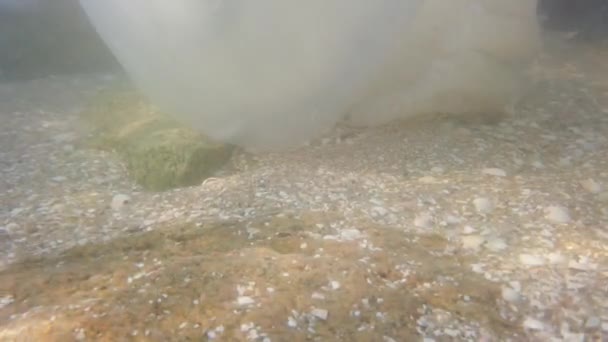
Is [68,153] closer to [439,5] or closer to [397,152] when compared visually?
[397,152]

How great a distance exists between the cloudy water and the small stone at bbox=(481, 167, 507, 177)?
0.9 inches

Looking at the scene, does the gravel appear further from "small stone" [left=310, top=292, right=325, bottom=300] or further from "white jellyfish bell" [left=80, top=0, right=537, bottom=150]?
"white jellyfish bell" [left=80, top=0, right=537, bottom=150]

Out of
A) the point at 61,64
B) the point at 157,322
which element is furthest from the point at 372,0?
the point at 61,64

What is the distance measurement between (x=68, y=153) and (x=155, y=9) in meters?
1.30

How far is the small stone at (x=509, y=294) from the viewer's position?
2.04 metres

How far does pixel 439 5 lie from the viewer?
3.57 m

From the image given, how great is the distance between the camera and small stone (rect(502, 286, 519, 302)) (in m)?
2.04

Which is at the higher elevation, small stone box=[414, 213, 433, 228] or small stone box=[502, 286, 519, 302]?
small stone box=[414, 213, 433, 228]

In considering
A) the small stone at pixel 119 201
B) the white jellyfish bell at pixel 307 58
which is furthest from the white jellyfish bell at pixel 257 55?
the small stone at pixel 119 201

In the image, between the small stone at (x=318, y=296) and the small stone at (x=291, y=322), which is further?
the small stone at (x=318, y=296)

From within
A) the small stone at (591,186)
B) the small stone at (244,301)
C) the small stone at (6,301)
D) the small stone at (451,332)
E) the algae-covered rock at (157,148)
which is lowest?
the small stone at (591,186)

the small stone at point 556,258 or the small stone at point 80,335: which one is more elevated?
the small stone at point 80,335

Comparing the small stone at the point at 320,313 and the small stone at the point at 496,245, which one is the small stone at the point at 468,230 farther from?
the small stone at the point at 320,313

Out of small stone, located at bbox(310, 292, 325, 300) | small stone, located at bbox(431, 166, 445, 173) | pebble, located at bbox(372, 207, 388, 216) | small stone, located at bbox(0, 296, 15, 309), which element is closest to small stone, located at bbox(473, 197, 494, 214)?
small stone, located at bbox(431, 166, 445, 173)
